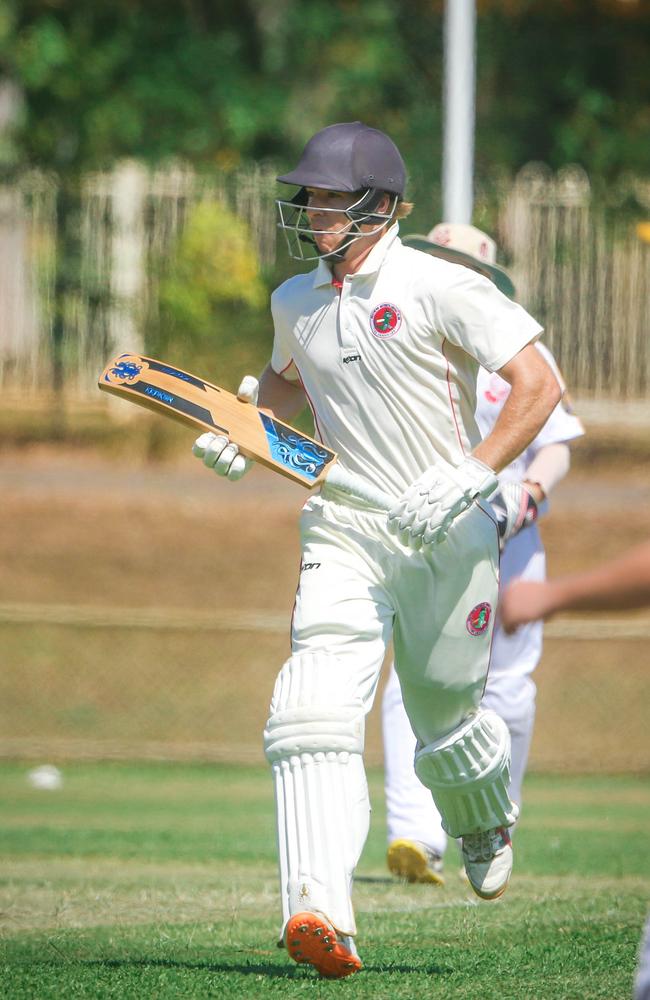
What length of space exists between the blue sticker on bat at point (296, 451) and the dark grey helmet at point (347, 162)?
2.34ft

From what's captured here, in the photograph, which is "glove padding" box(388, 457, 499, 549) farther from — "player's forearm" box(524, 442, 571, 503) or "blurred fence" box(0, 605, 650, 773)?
"blurred fence" box(0, 605, 650, 773)

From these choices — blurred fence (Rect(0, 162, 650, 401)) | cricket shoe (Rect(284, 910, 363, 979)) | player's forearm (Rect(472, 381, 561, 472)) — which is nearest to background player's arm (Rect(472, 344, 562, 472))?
player's forearm (Rect(472, 381, 561, 472))

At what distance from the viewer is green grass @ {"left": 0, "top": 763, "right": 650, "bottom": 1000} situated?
4340 mm

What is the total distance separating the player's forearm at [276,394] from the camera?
17.9 feet

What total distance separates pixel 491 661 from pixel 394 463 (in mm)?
1959

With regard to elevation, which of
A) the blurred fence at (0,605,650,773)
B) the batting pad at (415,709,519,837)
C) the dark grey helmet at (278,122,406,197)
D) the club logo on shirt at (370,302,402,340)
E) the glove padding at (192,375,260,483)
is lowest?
the blurred fence at (0,605,650,773)

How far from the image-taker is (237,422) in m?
4.95

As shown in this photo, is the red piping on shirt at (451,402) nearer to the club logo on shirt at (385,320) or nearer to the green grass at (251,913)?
the club logo on shirt at (385,320)

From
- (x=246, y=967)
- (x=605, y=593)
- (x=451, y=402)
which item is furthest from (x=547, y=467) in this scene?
(x=605, y=593)

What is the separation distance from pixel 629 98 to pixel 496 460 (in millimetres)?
17190

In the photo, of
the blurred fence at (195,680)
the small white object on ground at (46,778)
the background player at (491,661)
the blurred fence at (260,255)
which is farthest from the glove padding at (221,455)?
the blurred fence at (260,255)

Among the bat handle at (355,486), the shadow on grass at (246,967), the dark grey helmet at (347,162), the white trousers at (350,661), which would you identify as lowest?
the shadow on grass at (246,967)

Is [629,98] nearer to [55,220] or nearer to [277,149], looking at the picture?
[277,149]

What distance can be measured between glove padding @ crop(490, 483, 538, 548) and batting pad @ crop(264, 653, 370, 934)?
1003mm
